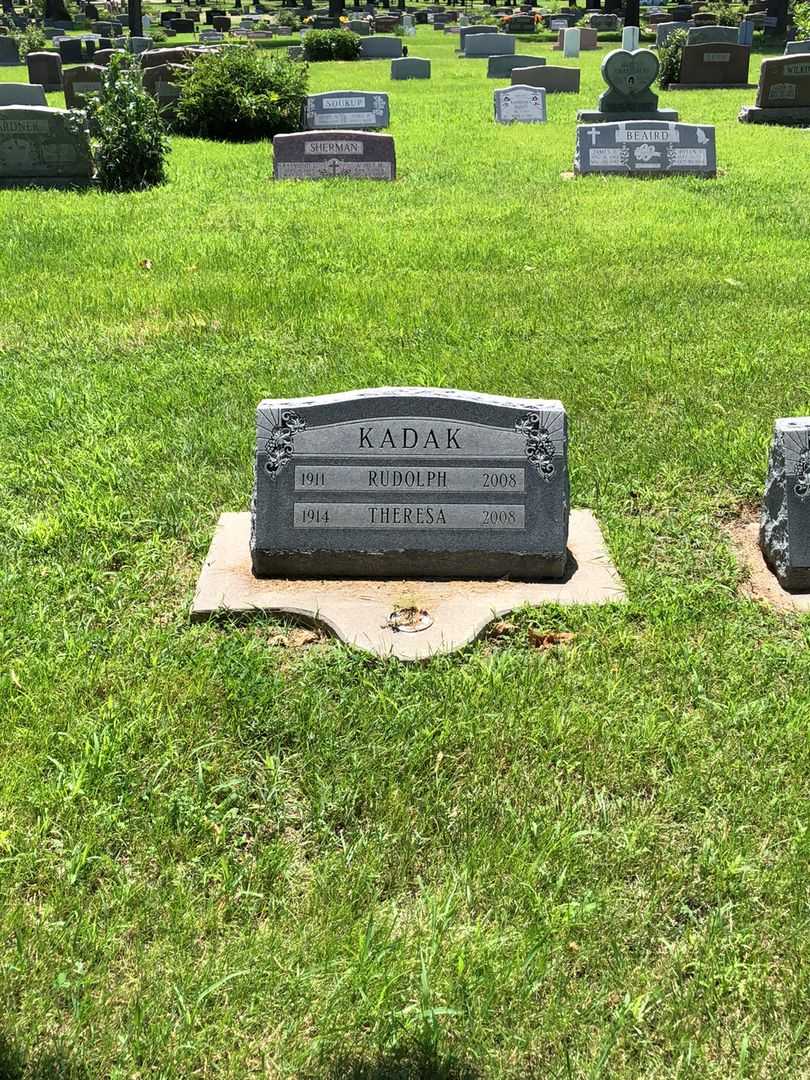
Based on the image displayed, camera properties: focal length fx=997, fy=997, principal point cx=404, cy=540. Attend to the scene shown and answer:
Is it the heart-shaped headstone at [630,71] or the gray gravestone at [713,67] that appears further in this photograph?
the gray gravestone at [713,67]

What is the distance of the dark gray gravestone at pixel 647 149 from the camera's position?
12.0m

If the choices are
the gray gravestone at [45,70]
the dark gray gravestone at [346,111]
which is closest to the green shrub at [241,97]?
the dark gray gravestone at [346,111]

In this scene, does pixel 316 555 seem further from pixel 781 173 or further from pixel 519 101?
pixel 519 101

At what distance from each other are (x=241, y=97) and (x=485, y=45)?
20673 mm

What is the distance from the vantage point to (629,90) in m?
15.4

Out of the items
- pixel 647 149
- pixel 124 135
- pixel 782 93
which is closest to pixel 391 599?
pixel 124 135

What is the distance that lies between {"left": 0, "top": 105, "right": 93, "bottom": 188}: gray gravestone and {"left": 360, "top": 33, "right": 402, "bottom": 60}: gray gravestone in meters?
24.1

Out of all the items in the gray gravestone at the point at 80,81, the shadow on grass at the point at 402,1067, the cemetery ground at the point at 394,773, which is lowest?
the shadow on grass at the point at 402,1067

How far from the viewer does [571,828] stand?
270 cm

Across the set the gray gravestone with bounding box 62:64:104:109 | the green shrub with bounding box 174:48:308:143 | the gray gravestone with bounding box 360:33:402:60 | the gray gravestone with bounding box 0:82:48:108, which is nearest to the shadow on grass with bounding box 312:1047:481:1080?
the green shrub with bounding box 174:48:308:143

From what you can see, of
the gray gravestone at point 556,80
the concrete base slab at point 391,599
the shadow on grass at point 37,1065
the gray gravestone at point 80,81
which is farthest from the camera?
the gray gravestone at point 556,80

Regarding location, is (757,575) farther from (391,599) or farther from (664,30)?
(664,30)

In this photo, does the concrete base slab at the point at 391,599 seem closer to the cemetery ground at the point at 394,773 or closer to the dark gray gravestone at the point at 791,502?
the cemetery ground at the point at 394,773

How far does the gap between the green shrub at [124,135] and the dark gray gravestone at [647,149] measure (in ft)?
16.8
